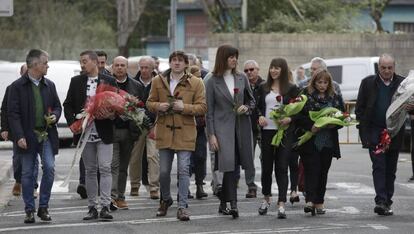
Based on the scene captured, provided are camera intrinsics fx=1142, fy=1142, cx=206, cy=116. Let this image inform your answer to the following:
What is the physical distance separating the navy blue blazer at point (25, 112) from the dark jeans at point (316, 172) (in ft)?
9.67

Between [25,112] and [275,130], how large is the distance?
2925 millimetres

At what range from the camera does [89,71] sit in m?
13.1

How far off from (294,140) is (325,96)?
2.08 feet

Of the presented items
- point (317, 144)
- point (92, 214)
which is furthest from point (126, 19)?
point (92, 214)

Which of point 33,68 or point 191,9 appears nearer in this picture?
point 33,68

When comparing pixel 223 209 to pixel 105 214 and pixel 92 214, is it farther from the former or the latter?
pixel 92 214

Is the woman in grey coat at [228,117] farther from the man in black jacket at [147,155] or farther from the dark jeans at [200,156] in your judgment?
the man in black jacket at [147,155]

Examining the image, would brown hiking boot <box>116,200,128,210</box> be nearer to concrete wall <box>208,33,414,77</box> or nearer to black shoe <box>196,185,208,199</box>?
black shoe <box>196,185,208,199</box>

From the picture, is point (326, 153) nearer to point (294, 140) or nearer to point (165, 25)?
point (294, 140)

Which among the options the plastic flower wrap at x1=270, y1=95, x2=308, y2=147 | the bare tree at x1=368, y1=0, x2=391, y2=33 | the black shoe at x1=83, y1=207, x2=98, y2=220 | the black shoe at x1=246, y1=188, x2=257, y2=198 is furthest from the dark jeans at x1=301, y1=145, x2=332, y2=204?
the bare tree at x1=368, y1=0, x2=391, y2=33

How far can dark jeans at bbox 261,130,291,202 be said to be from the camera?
43.9 feet

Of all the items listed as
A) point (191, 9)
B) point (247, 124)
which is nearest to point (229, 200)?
point (247, 124)

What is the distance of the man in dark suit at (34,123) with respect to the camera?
12.6 metres

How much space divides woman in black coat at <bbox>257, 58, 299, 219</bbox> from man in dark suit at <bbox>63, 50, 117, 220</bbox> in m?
1.83
